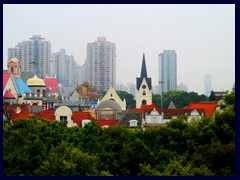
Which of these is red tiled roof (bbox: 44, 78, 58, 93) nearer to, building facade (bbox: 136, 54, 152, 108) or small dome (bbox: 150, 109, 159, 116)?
building facade (bbox: 136, 54, 152, 108)

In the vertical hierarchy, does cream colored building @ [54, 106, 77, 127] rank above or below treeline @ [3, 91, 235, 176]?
above

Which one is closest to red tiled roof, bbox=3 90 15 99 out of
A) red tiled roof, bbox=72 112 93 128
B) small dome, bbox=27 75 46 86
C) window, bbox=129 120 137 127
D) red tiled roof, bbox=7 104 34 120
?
small dome, bbox=27 75 46 86

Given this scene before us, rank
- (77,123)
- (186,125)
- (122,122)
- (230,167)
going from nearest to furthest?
(230,167)
(186,125)
(122,122)
(77,123)

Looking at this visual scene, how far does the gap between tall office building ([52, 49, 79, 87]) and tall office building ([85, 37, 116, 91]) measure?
851 mm

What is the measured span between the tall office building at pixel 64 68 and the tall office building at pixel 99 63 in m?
0.85

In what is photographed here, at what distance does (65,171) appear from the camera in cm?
636

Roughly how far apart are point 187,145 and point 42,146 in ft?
6.45

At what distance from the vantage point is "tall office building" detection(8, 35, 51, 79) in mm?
25019

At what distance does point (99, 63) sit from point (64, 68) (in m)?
2.26

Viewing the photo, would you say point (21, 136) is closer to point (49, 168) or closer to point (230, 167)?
point (49, 168)

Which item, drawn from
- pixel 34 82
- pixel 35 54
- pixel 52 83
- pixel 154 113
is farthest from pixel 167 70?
pixel 154 113
